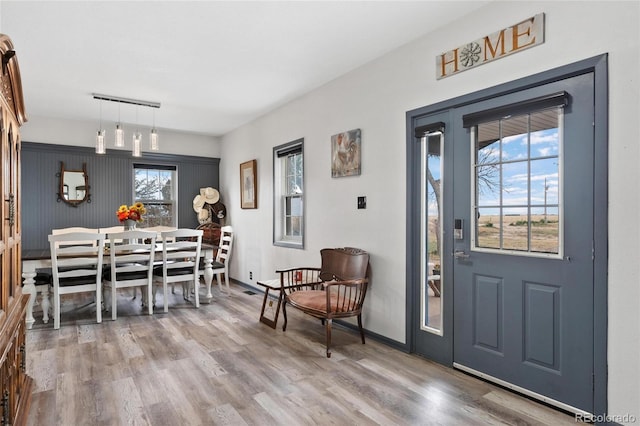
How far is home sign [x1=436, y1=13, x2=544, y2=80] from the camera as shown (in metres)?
2.37

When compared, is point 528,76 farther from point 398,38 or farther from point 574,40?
point 398,38

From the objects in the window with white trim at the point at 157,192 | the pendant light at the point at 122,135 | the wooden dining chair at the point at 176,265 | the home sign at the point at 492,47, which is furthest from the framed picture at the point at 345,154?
the window with white trim at the point at 157,192

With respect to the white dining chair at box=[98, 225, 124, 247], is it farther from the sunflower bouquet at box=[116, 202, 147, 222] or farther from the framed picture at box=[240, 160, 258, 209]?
the framed picture at box=[240, 160, 258, 209]

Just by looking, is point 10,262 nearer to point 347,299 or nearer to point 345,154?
point 347,299

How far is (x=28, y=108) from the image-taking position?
204 inches

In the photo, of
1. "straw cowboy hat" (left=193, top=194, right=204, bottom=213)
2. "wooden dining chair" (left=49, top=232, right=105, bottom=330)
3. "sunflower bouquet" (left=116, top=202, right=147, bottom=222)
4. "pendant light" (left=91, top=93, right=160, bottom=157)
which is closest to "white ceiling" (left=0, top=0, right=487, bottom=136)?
"pendant light" (left=91, top=93, right=160, bottom=157)

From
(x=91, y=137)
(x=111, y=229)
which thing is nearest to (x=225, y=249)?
(x=111, y=229)

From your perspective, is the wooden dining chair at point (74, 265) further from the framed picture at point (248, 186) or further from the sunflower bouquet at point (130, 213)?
the framed picture at point (248, 186)

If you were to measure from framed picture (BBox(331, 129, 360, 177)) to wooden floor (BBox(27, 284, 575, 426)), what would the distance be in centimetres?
163

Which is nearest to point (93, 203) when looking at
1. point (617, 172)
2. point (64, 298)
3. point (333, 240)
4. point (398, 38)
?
point (64, 298)

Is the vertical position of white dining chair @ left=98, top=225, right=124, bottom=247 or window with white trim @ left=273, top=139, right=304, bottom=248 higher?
window with white trim @ left=273, top=139, right=304, bottom=248

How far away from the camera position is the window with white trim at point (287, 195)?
4957mm

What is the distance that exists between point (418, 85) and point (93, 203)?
214 inches

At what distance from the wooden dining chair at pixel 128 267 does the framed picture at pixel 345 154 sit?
2.26 metres
